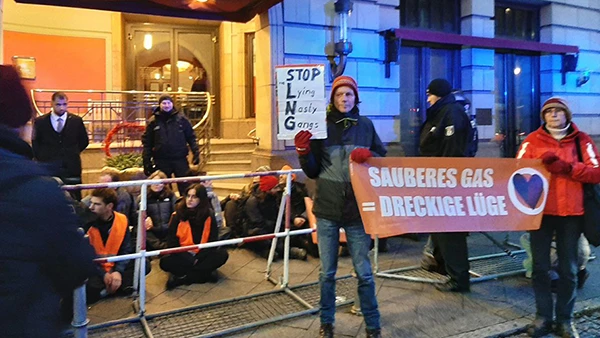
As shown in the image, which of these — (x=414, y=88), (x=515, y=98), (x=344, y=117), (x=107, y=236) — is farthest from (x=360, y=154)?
(x=515, y=98)

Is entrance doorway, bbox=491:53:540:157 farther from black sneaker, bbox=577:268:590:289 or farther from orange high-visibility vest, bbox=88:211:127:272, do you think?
orange high-visibility vest, bbox=88:211:127:272

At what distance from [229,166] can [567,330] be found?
734 centimetres

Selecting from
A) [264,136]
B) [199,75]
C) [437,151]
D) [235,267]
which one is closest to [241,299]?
[235,267]

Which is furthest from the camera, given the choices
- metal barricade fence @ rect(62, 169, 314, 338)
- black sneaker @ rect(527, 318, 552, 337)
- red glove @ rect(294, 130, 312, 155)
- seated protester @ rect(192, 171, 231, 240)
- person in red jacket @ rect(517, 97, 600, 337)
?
seated protester @ rect(192, 171, 231, 240)

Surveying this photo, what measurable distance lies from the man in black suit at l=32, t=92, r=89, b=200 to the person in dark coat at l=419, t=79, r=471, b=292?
473cm

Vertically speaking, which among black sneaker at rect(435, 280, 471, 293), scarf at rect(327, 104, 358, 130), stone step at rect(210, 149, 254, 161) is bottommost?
black sneaker at rect(435, 280, 471, 293)

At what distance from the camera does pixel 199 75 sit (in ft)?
46.4

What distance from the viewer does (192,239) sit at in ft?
18.6

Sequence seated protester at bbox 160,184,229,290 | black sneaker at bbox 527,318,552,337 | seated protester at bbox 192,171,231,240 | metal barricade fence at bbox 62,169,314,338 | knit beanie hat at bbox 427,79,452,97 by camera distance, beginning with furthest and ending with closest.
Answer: seated protester at bbox 192,171,231,240 → seated protester at bbox 160,184,229,290 → knit beanie hat at bbox 427,79,452,97 → black sneaker at bbox 527,318,552,337 → metal barricade fence at bbox 62,169,314,338

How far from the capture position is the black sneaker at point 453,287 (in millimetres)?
5461

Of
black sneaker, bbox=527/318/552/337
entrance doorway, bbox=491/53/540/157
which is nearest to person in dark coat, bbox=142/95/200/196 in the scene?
black sneaker, bbox=527/318/552/337

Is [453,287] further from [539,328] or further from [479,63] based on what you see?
[479,63]

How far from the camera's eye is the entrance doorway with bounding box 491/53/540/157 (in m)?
11.8

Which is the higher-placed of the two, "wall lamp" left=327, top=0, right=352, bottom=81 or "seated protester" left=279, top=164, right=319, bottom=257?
"wall lamp" left=327, top=0, right=352, bottom=81
